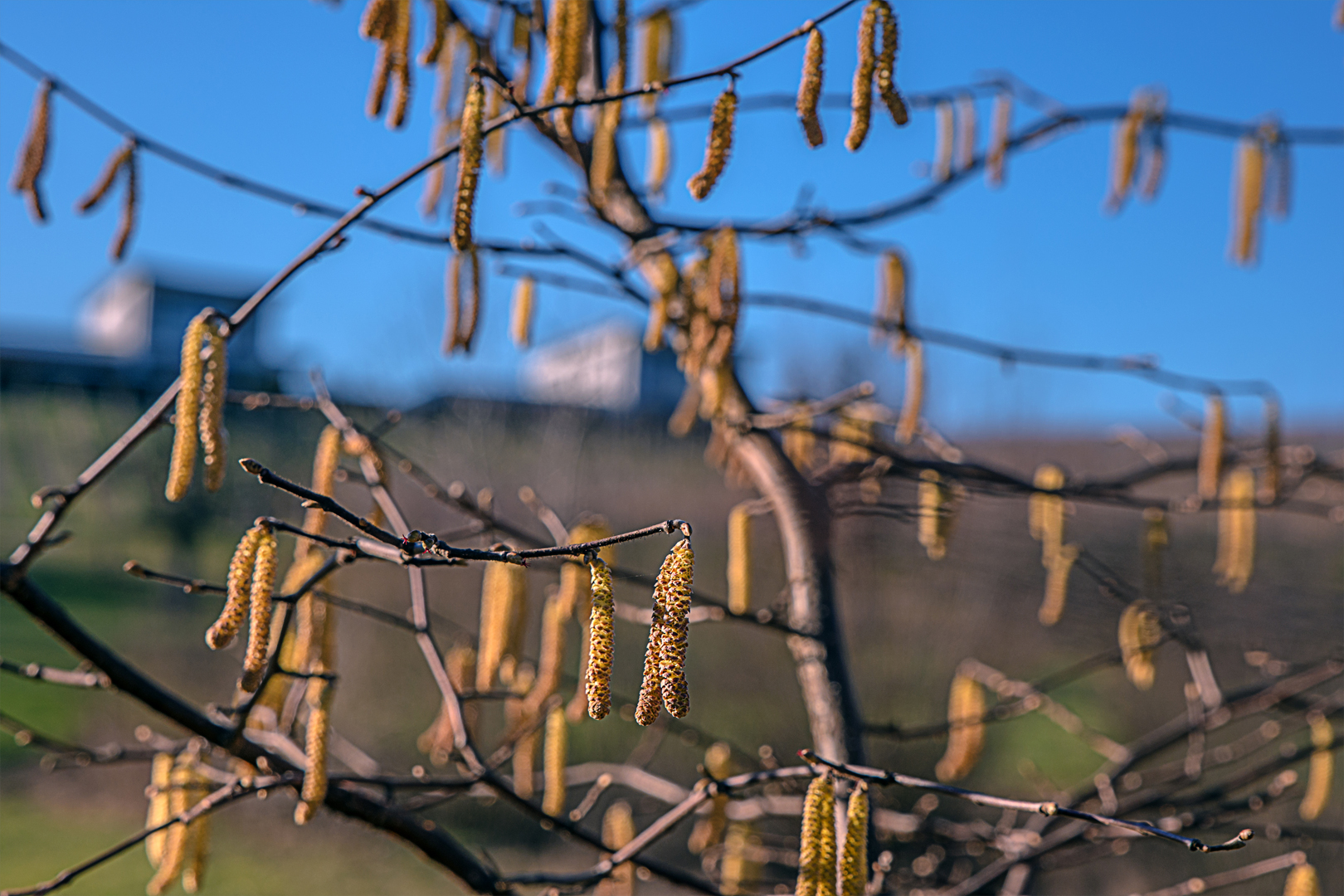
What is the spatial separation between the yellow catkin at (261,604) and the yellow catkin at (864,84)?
854mm

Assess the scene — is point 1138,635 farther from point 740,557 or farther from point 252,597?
point 252,597

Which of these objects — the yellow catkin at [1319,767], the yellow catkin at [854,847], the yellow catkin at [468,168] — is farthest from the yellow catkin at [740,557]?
the yellow catkin at [1319,767]

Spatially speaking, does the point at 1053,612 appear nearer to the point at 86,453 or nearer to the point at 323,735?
the point at 323,735

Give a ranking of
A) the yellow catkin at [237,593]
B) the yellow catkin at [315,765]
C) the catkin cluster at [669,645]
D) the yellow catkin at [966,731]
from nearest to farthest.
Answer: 1. the catkin cluster at [669,645]
2. the yellow catkin at [237,593]
3. the yellow catkin at [315,765]
4. the yellow catkin at [966,731]

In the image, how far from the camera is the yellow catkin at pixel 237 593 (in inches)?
40.5

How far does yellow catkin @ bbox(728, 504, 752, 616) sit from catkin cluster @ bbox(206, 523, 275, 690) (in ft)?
3.98

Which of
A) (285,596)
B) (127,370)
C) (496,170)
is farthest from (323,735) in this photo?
(127,370)

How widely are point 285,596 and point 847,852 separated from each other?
715 millimetres

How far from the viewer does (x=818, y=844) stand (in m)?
1.10

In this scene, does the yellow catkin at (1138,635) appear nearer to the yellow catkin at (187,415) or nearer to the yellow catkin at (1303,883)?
the yellow catkin at (1303,883)

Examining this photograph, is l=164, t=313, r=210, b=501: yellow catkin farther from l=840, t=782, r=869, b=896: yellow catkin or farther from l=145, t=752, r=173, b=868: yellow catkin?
l=840, t=782, r=869, b=896: yellow catkin

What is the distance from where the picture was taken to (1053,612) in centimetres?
246

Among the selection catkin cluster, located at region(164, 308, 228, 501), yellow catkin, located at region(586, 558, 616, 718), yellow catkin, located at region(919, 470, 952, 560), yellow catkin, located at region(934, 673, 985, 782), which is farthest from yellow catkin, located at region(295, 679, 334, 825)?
yellow catkin, located at region(934, 673, 985, 782)

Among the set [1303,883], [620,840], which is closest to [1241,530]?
[1303,883]
